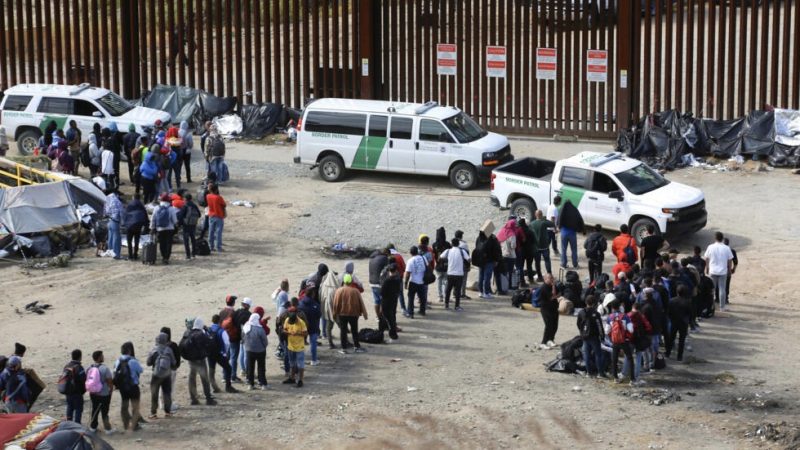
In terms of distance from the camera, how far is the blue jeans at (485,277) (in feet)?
80.0

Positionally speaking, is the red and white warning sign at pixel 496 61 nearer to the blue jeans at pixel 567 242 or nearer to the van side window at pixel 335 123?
the van side window at pixel 335 123

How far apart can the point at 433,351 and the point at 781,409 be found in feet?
18.0

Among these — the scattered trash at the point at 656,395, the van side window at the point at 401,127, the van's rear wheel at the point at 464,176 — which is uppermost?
the van side window at the point at 401,127

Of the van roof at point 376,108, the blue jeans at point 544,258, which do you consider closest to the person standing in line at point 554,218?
the blue jeans at point 544,258

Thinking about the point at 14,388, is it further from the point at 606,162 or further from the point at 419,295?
the point at 606,162

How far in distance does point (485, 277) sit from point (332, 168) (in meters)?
8.60

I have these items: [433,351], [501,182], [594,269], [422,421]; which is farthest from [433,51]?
[422,421]

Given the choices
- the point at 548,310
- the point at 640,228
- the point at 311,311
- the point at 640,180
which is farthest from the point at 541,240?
the point at 311,311

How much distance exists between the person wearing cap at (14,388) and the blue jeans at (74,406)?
1.78ft

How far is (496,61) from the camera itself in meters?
36.1

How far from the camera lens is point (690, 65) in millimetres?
34188

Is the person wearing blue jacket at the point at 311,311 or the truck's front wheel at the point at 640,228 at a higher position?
the truck's front wheel at the point at 640,228

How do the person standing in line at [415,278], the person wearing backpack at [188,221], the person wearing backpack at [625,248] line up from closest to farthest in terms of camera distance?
the person standing in line at [415,278] < the person wearing backpack at [625,248] < the person wearing backpack at [188,221]

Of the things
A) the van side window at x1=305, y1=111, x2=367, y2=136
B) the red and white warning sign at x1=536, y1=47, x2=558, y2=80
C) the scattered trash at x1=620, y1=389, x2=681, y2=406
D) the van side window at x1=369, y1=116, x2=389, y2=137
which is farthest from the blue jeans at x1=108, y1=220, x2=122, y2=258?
the red and white warning sign at x1=536, y1=47, x2=558, y2=80
